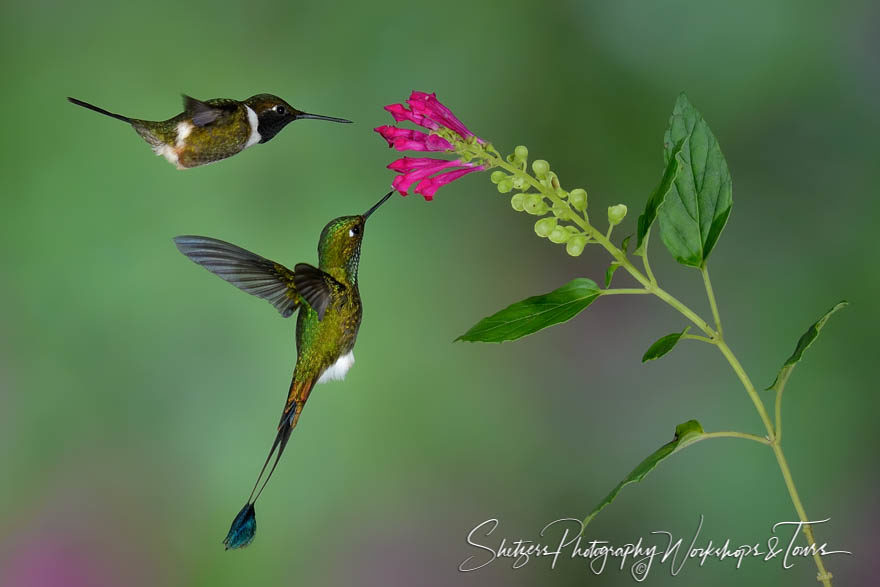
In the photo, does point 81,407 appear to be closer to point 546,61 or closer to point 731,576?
point 546,61

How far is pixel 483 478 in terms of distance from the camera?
4.41ft

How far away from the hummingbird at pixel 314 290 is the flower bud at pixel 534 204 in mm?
256

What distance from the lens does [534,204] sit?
0.71 meters

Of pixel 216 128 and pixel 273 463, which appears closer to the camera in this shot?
pixel 216 128

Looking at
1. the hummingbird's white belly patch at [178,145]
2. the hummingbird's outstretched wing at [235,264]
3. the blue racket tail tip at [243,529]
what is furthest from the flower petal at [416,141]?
the blue racket tail tip at [243,529]

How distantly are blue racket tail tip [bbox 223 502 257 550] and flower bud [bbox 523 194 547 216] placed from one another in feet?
2.34

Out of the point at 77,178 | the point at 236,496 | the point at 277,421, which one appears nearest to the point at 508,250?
the point at 277,421

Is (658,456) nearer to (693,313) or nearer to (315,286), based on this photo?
(693,313)

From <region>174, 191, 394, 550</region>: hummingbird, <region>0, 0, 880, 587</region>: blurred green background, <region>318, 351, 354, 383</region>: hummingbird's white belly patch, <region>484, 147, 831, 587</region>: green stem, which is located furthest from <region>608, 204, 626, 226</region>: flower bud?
<region>0, 0, 880, 587</region>: blurred green background

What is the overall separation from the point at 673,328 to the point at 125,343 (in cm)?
90

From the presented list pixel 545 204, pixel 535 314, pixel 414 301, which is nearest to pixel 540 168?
pixel 545 204

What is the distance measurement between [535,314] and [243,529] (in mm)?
672

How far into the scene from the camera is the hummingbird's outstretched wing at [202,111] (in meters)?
0.90

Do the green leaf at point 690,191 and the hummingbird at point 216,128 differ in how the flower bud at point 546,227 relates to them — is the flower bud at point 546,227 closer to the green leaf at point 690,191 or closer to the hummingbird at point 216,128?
the green leaf at point 690,191
